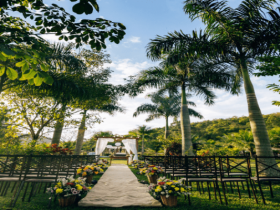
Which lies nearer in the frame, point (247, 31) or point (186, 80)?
point (247, 31)

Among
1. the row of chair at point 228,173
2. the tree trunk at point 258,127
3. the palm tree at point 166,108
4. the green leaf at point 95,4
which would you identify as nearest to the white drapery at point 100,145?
the palm tree at point 166,108

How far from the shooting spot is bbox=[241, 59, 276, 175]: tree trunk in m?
5.93

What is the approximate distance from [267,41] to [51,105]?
32.9ft

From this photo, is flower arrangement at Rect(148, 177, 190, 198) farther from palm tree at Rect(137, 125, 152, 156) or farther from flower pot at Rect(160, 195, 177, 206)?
palm tree at Rect(137, 125, 152, 156)

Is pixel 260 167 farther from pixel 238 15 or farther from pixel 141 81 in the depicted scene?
pixel 141 81

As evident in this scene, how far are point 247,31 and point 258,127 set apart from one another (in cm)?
415

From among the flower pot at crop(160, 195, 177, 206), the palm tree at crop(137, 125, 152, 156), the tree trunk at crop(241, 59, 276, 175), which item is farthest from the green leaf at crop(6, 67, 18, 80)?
the palm tree at crop(137, 125, 152, 156)

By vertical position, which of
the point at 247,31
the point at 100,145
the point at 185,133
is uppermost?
the point at 247,31

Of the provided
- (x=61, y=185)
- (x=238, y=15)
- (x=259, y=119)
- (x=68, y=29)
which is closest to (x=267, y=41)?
(x=238, y=15)

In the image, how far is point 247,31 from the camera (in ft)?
22.2

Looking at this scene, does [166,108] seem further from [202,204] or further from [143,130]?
[202,204]

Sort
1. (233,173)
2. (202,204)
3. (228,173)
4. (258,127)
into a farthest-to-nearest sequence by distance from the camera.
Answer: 1. (258,127)
2. (233,173)
3. (228,173)
4. (202,204)

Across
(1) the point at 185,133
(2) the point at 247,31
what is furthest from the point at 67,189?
A: (2) the point at 247,31

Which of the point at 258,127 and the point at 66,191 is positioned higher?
the point at 258,127
